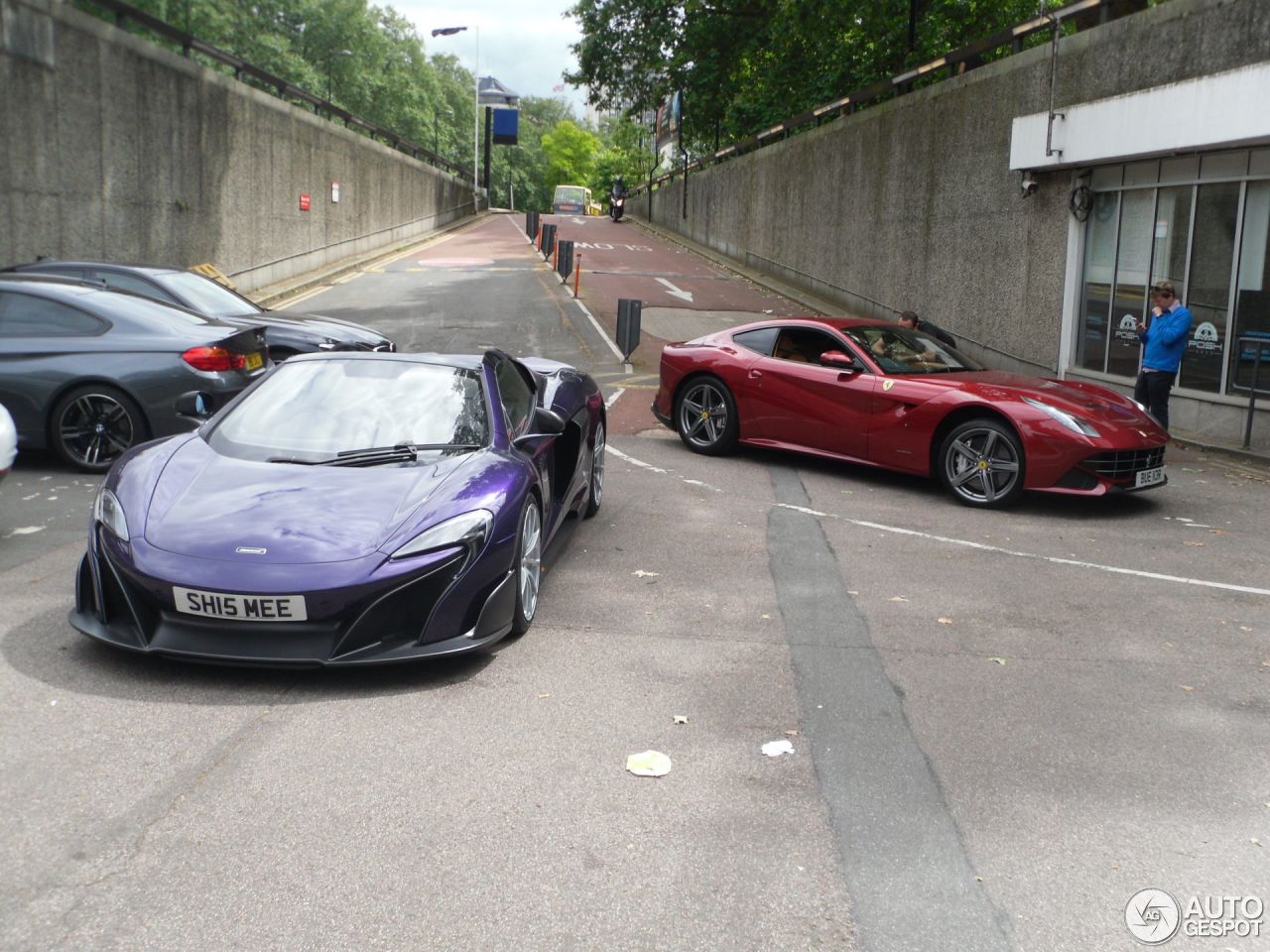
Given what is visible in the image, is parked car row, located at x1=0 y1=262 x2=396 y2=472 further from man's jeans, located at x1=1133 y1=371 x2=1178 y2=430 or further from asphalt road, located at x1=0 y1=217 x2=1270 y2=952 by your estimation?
man's jeans, located at x1=1133 y1=371 x2=1178 y2=430

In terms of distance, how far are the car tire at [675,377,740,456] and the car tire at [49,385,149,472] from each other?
4945 millimetres

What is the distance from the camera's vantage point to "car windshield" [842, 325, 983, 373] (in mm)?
10359

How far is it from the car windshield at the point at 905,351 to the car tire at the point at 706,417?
54.0 inches

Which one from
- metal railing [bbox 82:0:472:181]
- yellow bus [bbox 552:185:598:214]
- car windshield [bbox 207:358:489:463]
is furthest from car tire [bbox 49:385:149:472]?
yellow bus [bbox 552:185:598:214]

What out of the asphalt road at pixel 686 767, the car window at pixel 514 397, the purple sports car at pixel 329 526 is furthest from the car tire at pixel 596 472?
the purple sports car at pixel 329 526

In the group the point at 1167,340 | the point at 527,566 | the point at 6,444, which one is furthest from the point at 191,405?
the point at 1167,340

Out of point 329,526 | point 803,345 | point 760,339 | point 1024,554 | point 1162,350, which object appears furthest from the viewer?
point 1162,350

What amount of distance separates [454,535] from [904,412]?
5823mm

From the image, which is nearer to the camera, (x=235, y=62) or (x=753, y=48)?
(x=235, y=62)

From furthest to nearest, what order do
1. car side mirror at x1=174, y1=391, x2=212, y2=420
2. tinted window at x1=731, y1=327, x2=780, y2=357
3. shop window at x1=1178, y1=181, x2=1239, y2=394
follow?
shop window at x1=1178, y1=181, x2=1239, y2=394, tinted window at x1=731, y1=327, x2=780, y2=357, car side mirror at x1=174, y1=391, x2=212, y2=420

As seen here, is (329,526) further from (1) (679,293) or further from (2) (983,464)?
(1) (679,293)

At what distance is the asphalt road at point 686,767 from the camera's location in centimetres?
321

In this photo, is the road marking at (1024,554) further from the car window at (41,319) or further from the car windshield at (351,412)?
the car window at (41,319)

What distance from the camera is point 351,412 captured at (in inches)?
238
